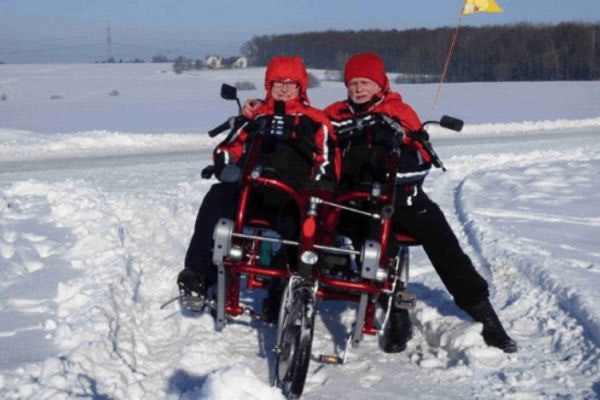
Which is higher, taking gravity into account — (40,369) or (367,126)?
(367,126)

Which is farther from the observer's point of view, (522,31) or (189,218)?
(522,31)

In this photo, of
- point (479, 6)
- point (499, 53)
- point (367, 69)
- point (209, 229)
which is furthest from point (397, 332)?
point (499, 53)

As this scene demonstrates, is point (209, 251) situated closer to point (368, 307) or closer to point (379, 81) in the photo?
point (368, 307)

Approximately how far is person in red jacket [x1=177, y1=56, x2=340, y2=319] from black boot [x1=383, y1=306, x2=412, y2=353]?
74cm

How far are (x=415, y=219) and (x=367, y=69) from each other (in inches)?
41.9

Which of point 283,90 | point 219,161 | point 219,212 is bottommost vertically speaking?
point 219,212

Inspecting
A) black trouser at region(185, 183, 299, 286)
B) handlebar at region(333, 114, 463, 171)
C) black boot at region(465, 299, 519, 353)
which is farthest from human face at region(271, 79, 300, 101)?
black boot at region(465, 299, 519, 353)

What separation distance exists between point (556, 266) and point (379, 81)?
7.38ft

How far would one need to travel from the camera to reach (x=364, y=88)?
5.13m

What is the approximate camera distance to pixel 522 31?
60938 millimetres

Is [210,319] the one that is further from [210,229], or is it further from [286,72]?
[286,72]

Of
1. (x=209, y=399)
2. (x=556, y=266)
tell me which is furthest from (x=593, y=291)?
(x=209, y=399)

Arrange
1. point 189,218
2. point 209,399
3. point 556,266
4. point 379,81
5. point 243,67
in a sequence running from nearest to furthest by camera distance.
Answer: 1. point 209,399
2. point 379,81
3. point 556,266
4. point 189,218
5. point 243,67

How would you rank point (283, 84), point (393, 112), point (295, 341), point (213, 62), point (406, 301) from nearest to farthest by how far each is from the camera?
point (295, 341) → point (406, 301) → point (393, 112) → point (283, 84) → point (213, 62)
